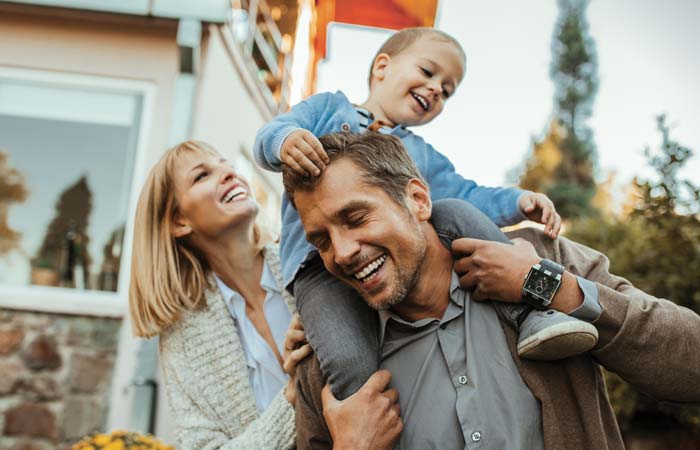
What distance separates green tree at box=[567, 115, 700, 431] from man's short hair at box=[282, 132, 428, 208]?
2205 millimetres

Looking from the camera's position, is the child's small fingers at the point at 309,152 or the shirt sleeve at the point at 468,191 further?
the shirt sleeve at the point at 468,191

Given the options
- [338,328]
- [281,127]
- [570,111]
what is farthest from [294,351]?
[570,111]

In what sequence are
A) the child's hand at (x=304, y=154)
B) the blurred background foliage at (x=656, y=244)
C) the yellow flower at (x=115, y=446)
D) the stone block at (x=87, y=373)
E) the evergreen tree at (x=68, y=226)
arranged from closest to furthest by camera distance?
1. the child's hand at (x=304, y=154)
2. the yellow flower at (x=115, y=446)
3. the blurred background foliage at (x=656, y=244)
4. the stone block at (x=87, y=373)
5. the evergreen tree at (x=68, y=226)

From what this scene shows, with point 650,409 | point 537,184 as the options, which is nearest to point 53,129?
point 650,409

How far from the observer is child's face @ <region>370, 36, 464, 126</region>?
89.6 inches

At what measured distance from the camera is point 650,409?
5453 mm

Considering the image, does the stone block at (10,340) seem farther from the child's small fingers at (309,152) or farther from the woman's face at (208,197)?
the child's small fingers at (309,152)

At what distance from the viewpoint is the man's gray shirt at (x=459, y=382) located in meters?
1.51

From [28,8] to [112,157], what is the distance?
56.8 inches

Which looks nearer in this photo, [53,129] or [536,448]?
[536,448]

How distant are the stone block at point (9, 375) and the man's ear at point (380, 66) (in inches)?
140

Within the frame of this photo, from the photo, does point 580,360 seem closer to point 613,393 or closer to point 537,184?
point 613,393

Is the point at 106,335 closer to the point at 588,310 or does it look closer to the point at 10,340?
the point at 10,340

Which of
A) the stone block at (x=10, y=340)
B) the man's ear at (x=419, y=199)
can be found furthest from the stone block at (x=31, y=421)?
the man's ear at (x=419, y=199)
